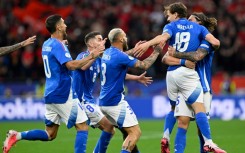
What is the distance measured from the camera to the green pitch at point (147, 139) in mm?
13062

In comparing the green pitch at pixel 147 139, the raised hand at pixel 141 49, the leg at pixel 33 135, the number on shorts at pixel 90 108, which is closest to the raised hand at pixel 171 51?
the raised hand at pixel 141 49

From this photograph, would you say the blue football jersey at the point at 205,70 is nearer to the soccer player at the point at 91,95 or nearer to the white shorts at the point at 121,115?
the white shorts at the point at 121,115

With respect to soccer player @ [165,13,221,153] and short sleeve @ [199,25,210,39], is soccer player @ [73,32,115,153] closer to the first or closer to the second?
soccer player @ [165,13,221,153]

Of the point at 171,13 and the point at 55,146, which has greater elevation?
the point at 171,13

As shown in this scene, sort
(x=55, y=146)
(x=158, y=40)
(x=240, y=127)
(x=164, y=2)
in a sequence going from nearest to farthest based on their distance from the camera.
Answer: (x=158, y=40), (x=55, y=146), (x=240, y=127), (x=164, y=2)

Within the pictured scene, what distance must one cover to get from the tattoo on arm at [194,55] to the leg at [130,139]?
1350 mm

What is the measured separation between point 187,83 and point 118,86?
111 centimetres

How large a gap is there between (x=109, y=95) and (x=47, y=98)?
0.97m

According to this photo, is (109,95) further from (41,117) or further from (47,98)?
(41,117)

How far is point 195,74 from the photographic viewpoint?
10578 millimetres

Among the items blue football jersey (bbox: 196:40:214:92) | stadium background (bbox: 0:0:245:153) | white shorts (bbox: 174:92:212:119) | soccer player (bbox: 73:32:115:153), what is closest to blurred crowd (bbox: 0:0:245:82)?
stadium background (bbox: 0:0:245:153)

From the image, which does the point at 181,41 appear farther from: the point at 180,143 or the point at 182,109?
the point at 180,143

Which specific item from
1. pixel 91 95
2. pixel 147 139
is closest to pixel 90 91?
pixel 91 95

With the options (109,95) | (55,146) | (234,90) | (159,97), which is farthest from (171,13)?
(234,90)
